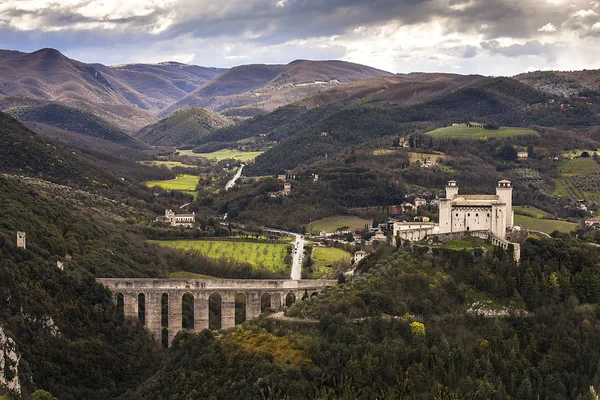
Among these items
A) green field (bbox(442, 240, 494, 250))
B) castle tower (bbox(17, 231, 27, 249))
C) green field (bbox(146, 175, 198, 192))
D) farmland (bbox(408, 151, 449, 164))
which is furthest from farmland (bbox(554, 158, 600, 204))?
castle tower (bbox(17, 231, 27, 249))

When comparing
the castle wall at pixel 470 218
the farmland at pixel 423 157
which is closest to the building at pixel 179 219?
the castle wall at pixel 470 218

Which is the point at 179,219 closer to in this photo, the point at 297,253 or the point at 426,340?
the point at 297,253

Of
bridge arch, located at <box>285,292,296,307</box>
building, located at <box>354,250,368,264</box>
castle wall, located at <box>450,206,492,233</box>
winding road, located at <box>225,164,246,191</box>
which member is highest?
castle wall, located at <box>450,206,492,233</box>

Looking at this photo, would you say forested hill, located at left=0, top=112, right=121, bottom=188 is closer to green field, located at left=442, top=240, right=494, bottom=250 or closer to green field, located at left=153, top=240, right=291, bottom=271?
green field, located at left=153, top=240, right=291, bottom=271

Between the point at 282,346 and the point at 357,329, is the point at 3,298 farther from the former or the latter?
the point at 357,329

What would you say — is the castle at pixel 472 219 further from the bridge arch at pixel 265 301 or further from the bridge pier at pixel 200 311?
the bridge pier at pixel 200 311

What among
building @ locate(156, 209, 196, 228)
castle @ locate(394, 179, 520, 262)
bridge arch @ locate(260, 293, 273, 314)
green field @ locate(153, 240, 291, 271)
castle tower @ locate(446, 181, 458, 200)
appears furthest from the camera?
building @ locate(156, 209, 196, 228)

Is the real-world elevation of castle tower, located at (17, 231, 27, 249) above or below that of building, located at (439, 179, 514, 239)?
below
